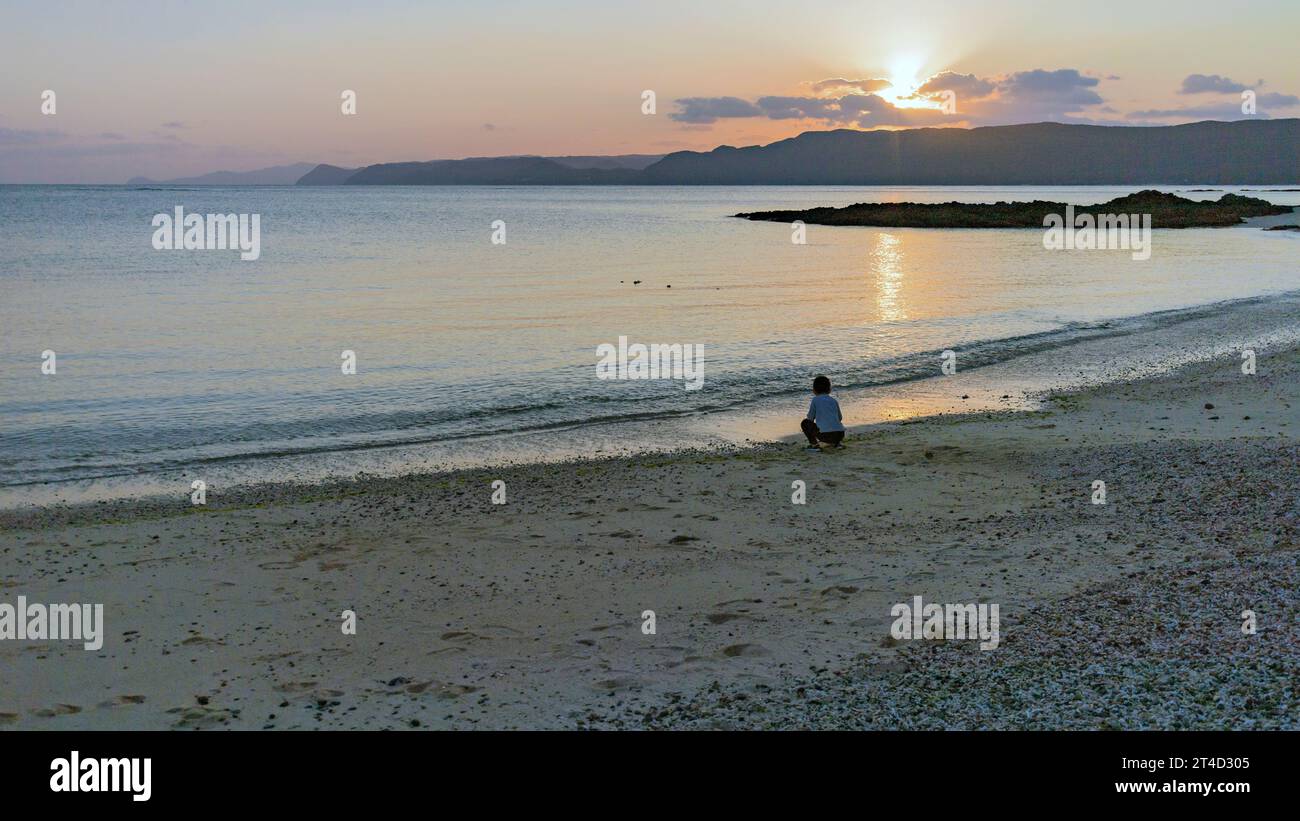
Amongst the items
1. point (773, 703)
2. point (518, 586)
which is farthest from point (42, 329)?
point (773, 703)

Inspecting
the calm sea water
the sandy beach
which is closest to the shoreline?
the calm sea water

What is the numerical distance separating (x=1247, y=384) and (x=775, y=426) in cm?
989

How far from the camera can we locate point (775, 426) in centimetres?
1930

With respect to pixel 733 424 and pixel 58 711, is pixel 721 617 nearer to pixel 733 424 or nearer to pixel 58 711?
→ pixel 58 711

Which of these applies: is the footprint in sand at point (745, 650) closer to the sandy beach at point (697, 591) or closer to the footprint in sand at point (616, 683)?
the sandy beach at point (697, 591)

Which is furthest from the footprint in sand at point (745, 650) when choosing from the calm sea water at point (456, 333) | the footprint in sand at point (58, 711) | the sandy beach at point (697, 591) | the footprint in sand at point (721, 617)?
the calm sea water at point (456, 333)

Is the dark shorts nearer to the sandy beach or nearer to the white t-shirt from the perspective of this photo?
the white t-shirt

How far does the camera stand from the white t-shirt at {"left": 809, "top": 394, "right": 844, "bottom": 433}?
16.7 metres

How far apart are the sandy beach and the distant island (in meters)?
92.5

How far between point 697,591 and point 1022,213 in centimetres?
11390

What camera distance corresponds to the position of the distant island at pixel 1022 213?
Result: 100m

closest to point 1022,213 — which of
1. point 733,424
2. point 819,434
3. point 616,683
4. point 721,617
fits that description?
point 733,424

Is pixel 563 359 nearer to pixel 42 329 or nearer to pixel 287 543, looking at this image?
pixel 287 543

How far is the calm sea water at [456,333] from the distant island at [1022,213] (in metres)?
30.7
